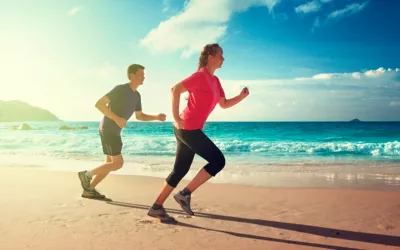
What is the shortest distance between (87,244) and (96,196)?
83.5 inches

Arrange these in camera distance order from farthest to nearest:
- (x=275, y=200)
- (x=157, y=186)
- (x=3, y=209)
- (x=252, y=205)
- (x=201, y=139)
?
(x=157, y=186)
(x=275, y=200)
(x=252, y=205)
(x=3, y=209)
(x=201, y=139)

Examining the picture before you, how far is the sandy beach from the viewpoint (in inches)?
125

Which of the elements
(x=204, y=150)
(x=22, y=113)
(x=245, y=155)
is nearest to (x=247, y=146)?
(x=245, y=155)

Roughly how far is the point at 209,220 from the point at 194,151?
33.4 inches

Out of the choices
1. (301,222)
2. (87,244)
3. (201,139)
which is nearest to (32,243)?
(87,244)

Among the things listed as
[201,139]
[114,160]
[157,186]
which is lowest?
[157,186]

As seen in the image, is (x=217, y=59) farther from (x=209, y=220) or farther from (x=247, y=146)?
(x=247, y=146)

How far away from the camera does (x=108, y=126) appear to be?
4984mm

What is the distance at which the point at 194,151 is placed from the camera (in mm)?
3801

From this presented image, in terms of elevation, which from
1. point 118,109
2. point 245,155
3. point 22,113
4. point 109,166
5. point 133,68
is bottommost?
point 245,155

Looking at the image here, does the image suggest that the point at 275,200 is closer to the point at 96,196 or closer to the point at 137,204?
the point at 137,204

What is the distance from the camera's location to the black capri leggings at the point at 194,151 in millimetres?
3742

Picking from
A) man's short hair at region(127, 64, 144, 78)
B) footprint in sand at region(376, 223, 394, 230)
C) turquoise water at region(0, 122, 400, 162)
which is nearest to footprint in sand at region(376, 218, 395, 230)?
footprint in sand at region(376, 223, 394, 230)

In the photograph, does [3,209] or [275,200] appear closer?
[3,209]
